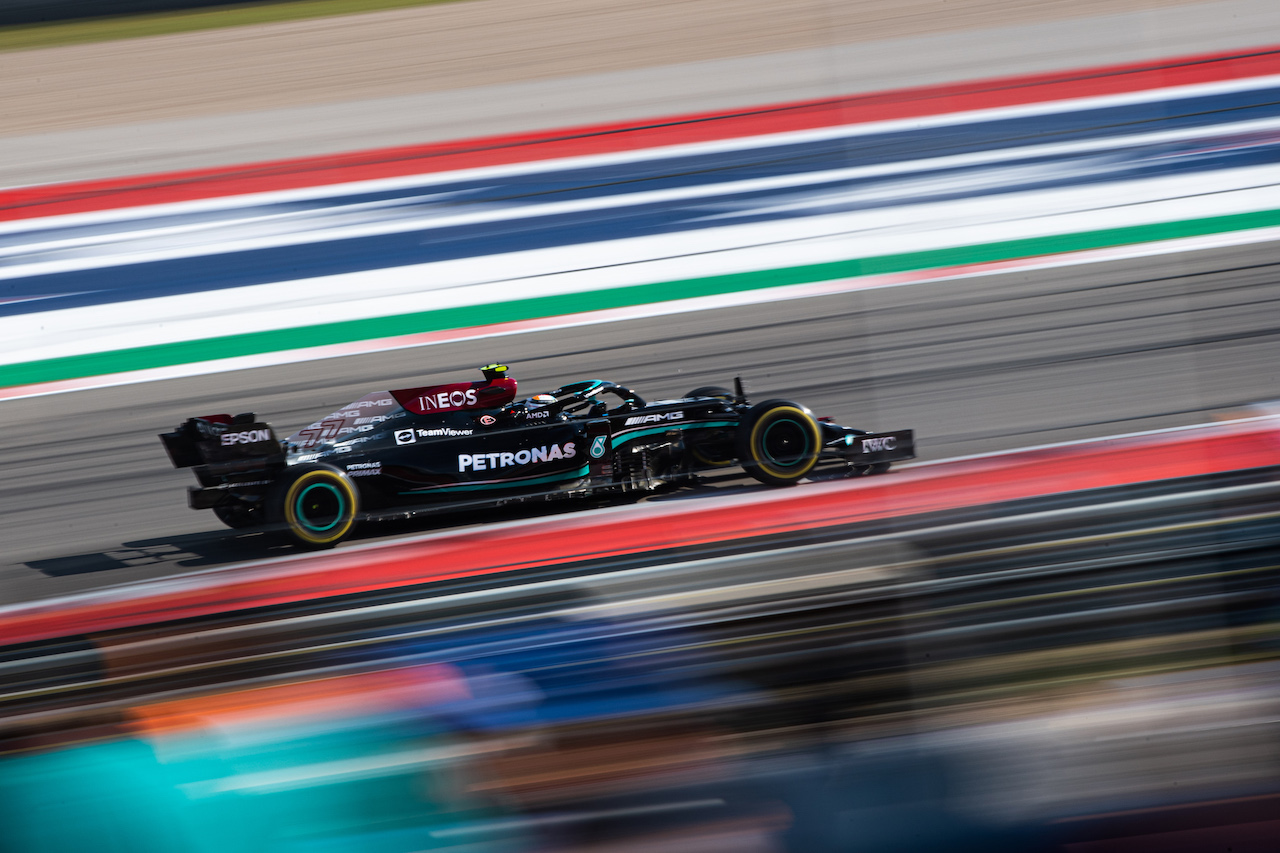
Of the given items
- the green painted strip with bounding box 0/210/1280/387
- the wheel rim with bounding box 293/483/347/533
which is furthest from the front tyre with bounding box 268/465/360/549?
the green painted strip with bounding box 0/210/1280/387

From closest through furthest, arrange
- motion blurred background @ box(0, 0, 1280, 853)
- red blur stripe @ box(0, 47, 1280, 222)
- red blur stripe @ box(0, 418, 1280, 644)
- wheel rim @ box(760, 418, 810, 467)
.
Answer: motion blurred background @ box(0, 0, 1280, 853) → red blur stripe @ box(0, 418, 1280, 644) → wheel rim @ box(760, 418, 810, 467) → red blur stripe @ box(0, 47, 1280, 222)

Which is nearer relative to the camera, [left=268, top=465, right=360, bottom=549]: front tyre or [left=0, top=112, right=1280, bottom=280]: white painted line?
[left=268, top=465, right=360, bottom=549]: front tyre

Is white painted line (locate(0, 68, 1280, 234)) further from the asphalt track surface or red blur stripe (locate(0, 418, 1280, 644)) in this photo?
red blur stripe (locate(0, 418, 1280, 644))

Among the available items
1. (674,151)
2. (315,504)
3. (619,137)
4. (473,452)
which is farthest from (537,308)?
(315,504)

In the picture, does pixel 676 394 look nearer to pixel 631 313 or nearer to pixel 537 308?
pixel 631 313

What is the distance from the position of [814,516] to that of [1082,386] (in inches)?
42.9

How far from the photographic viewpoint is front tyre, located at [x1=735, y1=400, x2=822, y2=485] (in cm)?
206

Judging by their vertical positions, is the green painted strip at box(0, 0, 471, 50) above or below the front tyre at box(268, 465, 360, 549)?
above

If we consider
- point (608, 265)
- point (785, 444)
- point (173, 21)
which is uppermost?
point (173, 21)

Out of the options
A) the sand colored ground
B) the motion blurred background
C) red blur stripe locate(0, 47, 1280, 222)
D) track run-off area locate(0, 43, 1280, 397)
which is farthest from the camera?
track run-off area locate(0, 43, 1280, 397)

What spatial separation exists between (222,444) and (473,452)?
0.55m

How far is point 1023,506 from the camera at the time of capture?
2.03m

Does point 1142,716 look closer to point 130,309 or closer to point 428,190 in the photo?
point 428,190

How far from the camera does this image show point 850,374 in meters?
2.76
